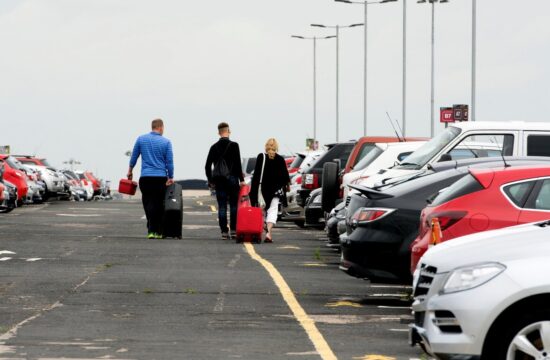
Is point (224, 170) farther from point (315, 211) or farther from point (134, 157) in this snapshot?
point (315, 211)

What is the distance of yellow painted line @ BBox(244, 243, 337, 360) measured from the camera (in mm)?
11906

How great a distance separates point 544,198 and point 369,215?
2340mm

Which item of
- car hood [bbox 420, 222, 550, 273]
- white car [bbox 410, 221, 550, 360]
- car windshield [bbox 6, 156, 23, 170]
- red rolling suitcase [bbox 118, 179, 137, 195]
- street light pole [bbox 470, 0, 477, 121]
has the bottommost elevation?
car windshield [bbox 6, 156, 23, 170]

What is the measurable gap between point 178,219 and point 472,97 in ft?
90.5

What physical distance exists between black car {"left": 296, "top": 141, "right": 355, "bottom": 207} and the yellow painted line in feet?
32.6

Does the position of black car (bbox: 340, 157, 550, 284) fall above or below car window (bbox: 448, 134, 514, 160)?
below

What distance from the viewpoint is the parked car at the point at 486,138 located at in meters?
20.6

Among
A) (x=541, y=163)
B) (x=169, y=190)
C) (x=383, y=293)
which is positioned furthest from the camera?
(x=169, y=190)

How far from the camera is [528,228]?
10.6 m

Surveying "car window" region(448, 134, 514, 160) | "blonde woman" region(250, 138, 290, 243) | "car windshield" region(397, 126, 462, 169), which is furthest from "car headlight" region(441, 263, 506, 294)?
"blonde woman" region(250, 138, 290, 243)

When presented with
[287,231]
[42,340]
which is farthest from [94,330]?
[287,231]

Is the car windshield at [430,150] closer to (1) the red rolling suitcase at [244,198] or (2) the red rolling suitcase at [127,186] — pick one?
(1) the red rolling suitcase at [244,198]

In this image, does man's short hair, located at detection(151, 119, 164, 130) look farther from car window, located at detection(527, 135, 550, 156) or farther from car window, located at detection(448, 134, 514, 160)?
car window, located at detection(527, 135, 550, 156)

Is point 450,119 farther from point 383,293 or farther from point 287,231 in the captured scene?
point 383,293
